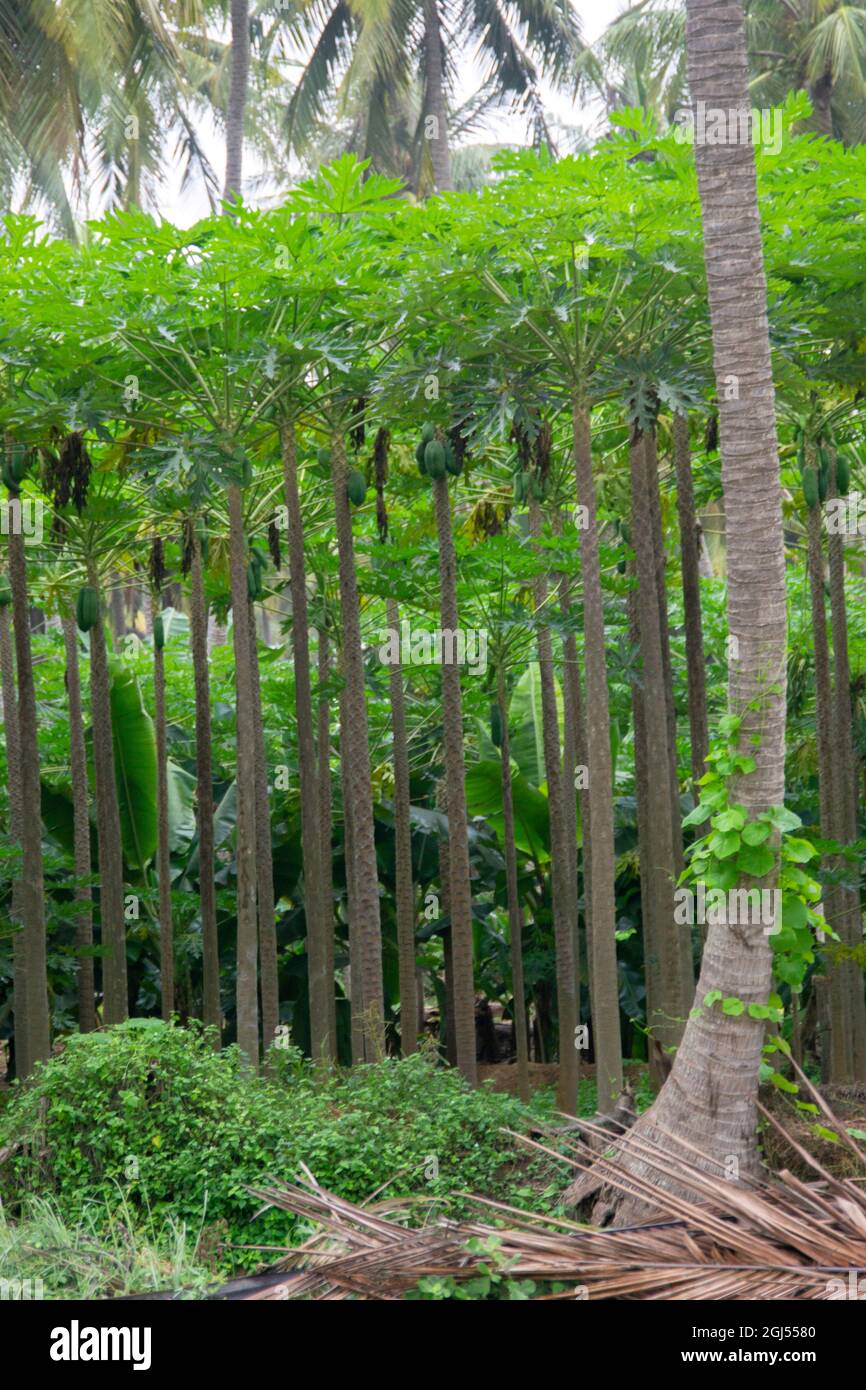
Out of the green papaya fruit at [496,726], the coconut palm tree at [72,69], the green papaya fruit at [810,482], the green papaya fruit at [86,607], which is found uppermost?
the coconut palm tree at [72,69]

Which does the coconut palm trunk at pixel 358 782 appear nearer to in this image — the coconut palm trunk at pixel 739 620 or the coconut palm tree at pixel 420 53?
the coconut palm trunk at pixel 739 620

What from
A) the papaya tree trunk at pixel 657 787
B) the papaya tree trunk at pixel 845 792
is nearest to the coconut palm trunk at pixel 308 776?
the papaya tree trunk at pixel 657 787

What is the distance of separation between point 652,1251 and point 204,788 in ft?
25.3

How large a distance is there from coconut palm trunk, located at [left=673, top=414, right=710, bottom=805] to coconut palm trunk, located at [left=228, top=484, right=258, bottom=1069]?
3466mm

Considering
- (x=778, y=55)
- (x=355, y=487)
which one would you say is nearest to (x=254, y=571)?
(x=355, y=487)

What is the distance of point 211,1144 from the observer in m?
8.01

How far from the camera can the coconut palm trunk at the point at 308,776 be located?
36.1ft

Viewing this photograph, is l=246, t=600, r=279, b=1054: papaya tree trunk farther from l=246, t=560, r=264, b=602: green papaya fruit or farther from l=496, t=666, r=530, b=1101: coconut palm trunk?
l=496, t=666, r=530, b=1101: coconut palm trunk

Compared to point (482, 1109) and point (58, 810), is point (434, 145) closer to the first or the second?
point (58, 810)

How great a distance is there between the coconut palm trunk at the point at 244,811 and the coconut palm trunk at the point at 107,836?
7.29 feet

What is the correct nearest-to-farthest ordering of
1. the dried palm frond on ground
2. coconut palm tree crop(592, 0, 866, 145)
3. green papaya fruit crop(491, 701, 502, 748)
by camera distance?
A: the dried palm frond on ground → green papaya fruit crop(491, 701, 502, 748) → coconut palm tree crop(592, 0, 866, 145)

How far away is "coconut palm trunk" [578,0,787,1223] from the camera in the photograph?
23.3 ft

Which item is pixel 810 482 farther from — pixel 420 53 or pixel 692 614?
pixel 420 53

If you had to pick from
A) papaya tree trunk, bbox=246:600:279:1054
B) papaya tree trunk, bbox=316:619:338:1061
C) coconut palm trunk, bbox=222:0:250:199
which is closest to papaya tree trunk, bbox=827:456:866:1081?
papaya tree trunk, bbox=316:619:338:1061
